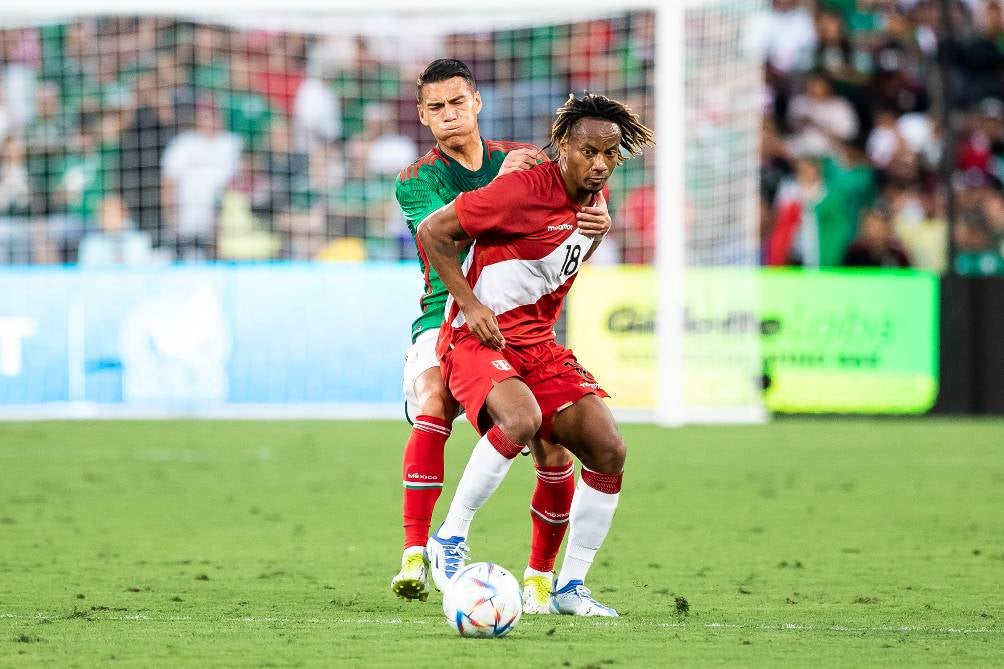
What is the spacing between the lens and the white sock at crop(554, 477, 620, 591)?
5.67m

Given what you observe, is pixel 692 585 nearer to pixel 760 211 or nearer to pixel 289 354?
pixel 289 354

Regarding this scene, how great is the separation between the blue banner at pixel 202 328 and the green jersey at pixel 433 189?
854 cm

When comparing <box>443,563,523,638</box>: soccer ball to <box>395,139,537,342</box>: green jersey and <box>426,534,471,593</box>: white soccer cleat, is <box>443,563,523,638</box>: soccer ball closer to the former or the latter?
<box>426,534,471,593</box>: white soccer cleat

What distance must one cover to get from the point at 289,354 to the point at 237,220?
1895mm

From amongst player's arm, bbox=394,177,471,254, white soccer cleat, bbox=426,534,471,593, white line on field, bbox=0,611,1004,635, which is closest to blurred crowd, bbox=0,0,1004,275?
player's arm, bbox=394,177,471,254

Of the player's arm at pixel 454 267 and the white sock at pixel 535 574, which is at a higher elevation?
the player's arm at pixel 454 267

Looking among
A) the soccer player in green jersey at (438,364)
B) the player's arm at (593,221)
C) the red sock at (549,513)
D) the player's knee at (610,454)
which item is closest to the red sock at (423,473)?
the soccer player in green jersey at (438,364)

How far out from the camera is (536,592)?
579 cm

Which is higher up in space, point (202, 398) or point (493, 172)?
point (493, 172)

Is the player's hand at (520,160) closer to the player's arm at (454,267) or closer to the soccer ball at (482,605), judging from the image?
the player's arm at (454,267)

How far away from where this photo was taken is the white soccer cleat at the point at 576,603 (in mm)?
5527

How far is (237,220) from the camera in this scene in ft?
53.1

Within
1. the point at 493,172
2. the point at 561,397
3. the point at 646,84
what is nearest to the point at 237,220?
the point at 646,84

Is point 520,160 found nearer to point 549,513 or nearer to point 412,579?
point 549,513
